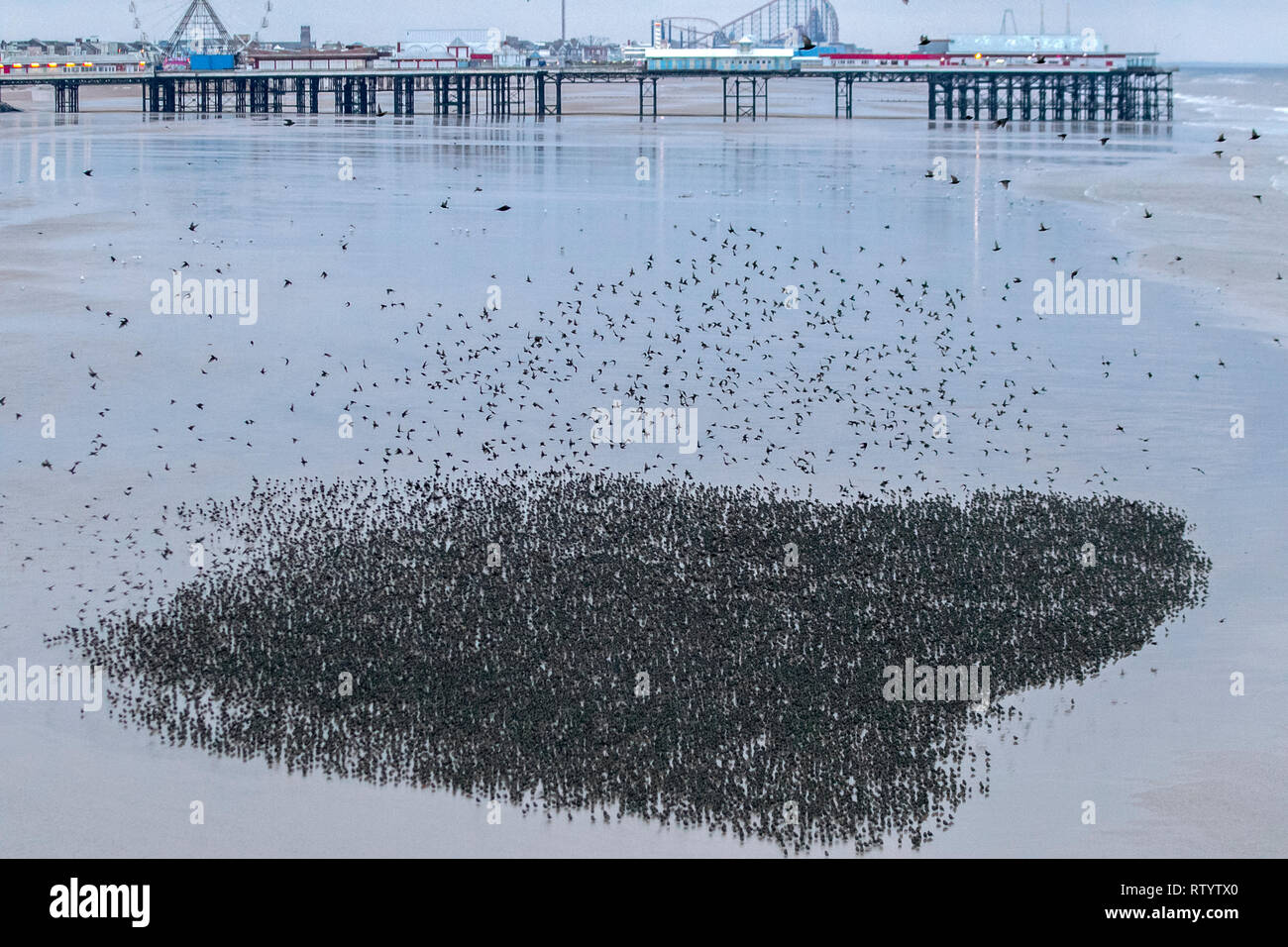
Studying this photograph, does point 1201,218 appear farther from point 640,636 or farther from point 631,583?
point 640,636

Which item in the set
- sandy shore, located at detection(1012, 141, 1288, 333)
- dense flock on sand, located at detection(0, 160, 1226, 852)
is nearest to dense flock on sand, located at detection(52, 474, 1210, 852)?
dense flock on sand, located at detection(0, 160, 1226, 852)

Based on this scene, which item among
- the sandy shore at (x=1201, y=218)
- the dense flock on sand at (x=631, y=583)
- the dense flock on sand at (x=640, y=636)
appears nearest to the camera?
the dense flock on sand at (x=640, y=636)

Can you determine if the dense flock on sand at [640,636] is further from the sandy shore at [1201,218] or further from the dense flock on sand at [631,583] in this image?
the sandy shore at [1201,218]

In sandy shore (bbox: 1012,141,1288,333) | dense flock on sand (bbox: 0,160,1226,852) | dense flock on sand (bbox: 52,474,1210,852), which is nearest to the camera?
dense flock on sand (bbox: 52,474,1210,852)

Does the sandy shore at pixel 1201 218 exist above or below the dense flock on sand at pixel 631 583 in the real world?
above

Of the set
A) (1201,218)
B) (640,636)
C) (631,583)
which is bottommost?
(640,636)

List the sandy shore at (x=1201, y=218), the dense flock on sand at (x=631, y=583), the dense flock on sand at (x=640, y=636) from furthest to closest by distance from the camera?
the sandy shore at (x=1201, y=218) < the dense flock on sand at (x=631, y=583) < the dense flock on sand at (x=640, y=636)

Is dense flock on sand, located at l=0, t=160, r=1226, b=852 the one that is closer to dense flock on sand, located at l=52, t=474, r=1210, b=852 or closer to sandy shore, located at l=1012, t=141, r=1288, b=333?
→ dense flock on sand, located at l=52, t=474, r=1210, b=852

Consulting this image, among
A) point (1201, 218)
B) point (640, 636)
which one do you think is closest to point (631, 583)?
point (640, 636)

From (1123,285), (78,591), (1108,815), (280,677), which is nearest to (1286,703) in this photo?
(1108,815)

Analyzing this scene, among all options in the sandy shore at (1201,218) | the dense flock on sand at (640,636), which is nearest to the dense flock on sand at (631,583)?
the dense flock on sand at (640,636)

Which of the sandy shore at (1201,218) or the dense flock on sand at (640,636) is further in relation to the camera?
the sandy shore at (1201,218)

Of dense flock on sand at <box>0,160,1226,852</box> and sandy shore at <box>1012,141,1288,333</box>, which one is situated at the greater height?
sandy shore at <box>1012,141,1288,333</box>
